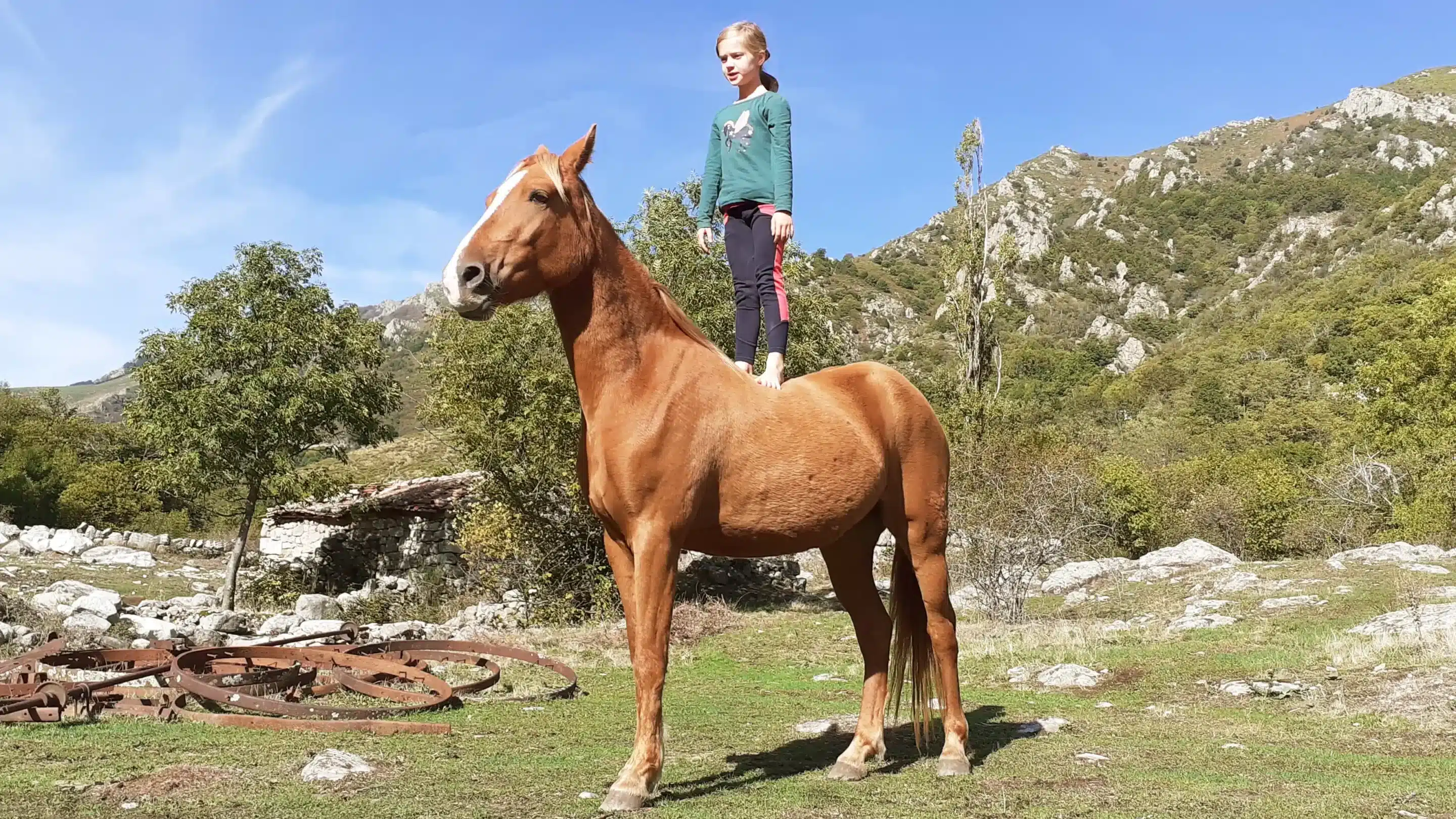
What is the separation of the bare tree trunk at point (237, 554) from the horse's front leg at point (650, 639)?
1869 centimetres

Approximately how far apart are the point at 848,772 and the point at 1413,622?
A: 372 inches

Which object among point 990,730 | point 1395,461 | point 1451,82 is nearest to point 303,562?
point 990,730

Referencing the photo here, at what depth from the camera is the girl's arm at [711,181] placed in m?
5.21

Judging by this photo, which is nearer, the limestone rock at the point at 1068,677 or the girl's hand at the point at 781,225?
the girl's hand at the point at 781,225

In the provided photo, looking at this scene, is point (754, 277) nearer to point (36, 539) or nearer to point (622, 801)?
point (622, 801)

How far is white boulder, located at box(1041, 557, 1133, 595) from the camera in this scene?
69.7 ft

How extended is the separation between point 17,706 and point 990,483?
1557cm

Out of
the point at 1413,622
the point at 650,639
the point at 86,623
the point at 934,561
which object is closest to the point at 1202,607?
the point at 1413,622

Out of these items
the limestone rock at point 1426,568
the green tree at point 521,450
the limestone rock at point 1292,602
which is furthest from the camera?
the green tree at point 521,450

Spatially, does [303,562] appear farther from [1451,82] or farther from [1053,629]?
[1451,82]

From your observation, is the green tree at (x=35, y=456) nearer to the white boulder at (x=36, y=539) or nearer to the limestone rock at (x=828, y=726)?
the white boulder at (x=36, y=539)

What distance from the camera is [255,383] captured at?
21.6 metres

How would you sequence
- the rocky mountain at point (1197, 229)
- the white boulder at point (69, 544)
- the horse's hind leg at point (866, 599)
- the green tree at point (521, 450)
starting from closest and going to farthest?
the horse's hind leg at point (866, 599)
the green tree at point (521, 450)
the white boulder at point (69, 544)
the rocky mountain at point (1197, 229)

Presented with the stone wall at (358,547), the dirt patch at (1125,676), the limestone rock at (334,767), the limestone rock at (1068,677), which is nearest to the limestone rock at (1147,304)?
the stone wall at (358,547)
